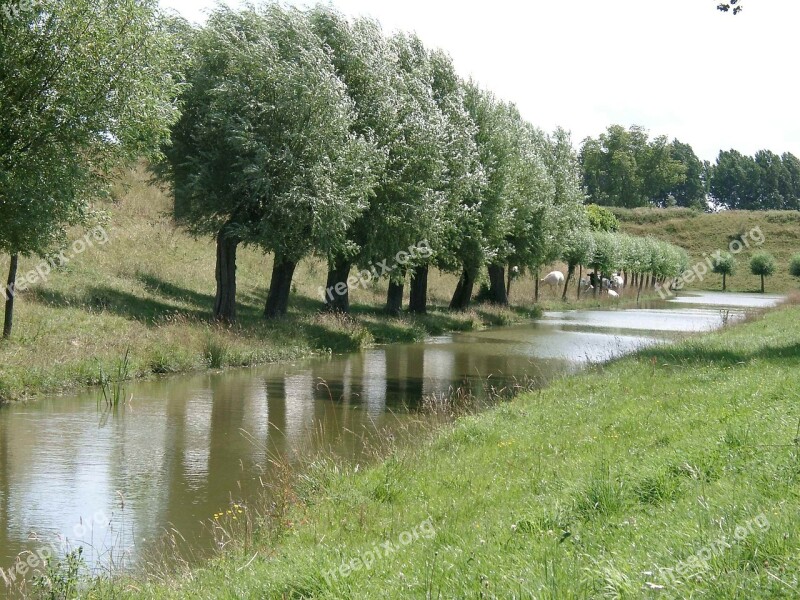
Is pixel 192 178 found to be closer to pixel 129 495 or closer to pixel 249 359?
pixel 249 359

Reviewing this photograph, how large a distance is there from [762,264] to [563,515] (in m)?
115

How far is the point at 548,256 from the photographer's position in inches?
1976

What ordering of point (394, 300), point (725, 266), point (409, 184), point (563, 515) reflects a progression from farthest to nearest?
point (725, 266) → point (394, 300) → point (409, 184) → point (563, 515)

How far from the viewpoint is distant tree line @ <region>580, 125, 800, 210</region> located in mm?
151125

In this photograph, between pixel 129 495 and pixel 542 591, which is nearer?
pixel 542 591

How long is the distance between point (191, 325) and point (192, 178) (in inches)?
200

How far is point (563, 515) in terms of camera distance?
733 cm

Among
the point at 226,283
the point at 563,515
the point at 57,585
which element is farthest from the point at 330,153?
the point at 563,515

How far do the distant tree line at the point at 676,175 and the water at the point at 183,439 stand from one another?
129285 millimetres

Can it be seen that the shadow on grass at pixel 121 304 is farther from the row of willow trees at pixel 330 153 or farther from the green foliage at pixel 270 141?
the green foliage at pixel 270 141

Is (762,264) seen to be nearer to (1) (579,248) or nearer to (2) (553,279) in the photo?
(2) (553,279)

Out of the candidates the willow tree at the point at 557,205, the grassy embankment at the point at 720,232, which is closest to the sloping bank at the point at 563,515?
the willow tree at the point at 557,205

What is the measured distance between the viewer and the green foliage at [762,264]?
11219 cm

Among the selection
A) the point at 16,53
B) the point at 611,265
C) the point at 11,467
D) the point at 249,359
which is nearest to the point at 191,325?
the point at 249,359
